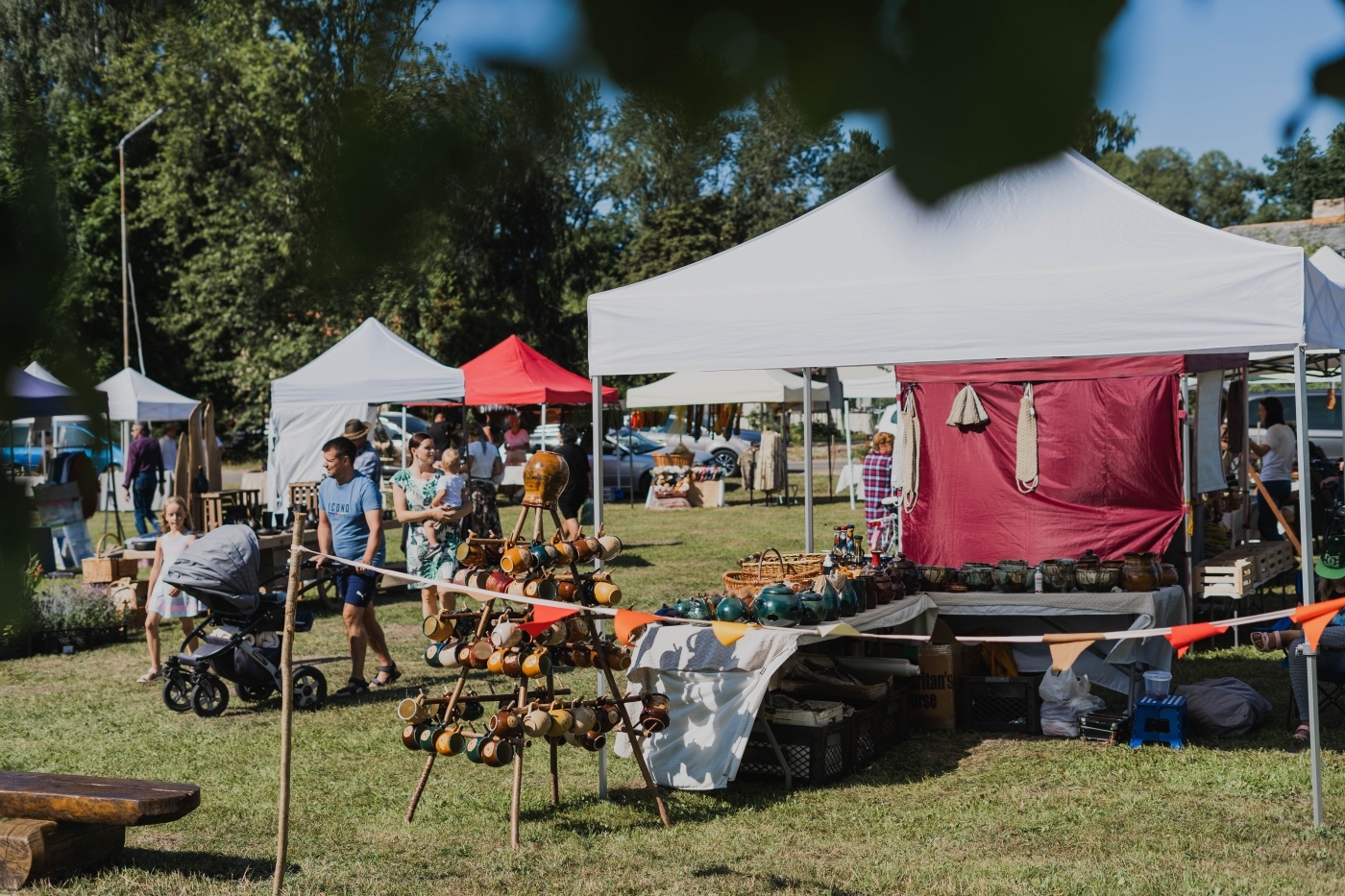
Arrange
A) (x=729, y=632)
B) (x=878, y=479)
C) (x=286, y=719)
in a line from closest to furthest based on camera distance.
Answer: (x=286, y=719) → (x=729, y=632) → (x=878, y=479)

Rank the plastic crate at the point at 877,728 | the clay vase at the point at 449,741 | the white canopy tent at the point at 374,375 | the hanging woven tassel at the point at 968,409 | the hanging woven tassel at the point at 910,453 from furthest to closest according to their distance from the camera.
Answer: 1. the white canopy tent at the point at 374,375
2. the hanging woven tassel at the point at 910,453
3. the hanging woven tassel at the point at 968,409
4. the plastic crate at the point at 877,728
5. the clay vase at the point at 449,741

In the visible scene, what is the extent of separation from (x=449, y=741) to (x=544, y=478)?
42.6 inches

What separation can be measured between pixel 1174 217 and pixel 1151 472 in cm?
389

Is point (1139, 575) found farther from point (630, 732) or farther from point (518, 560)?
point (518, 560)

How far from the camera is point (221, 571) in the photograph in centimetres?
671

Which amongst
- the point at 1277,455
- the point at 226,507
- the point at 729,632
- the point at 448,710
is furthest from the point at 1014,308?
the point at 226,507

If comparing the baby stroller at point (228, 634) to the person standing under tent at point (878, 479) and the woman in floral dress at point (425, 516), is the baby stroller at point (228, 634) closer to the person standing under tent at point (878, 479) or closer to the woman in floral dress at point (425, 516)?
the woman in floral dress at point (425, 516)

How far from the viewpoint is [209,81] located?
1.11 meters

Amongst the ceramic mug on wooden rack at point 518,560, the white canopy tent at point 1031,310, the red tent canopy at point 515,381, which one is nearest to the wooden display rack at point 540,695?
the ceramic mug on wooden rack at point 518,560

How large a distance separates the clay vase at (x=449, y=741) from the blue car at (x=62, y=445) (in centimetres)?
365

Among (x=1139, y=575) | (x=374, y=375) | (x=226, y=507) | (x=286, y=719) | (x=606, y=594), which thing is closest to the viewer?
(x=286, y=719)

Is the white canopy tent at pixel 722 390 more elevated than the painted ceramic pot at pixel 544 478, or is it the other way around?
the white canopy tent at pixel 722 390

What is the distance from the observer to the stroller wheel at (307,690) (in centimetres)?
691

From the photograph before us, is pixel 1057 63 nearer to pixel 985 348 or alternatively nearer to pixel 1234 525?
pixel 985 348
